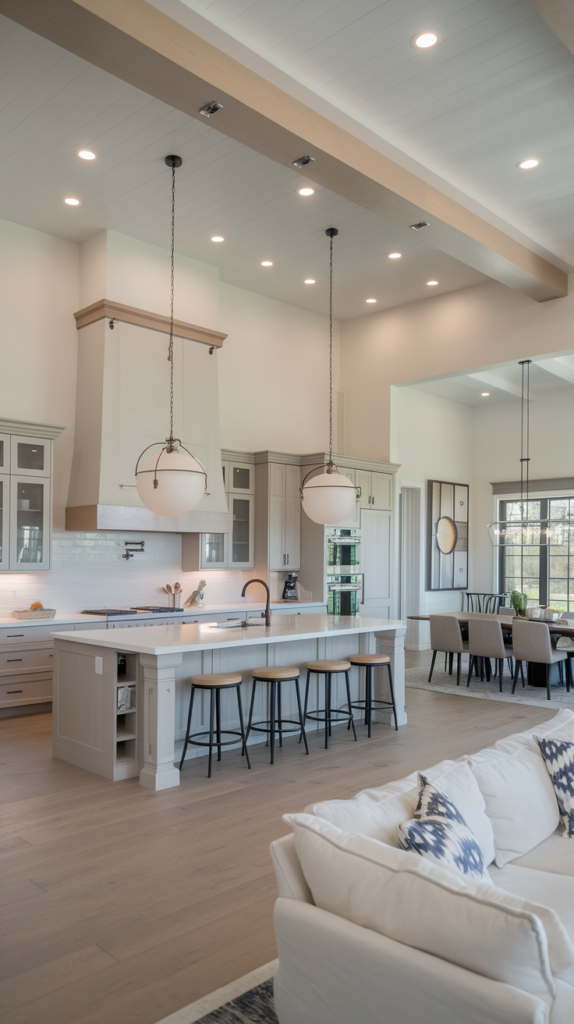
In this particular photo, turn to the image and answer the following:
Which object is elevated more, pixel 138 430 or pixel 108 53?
pixel 108 53

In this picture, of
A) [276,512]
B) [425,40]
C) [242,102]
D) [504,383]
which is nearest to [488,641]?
[276,512]

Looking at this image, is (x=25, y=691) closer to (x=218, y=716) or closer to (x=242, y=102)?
(x=218, y=716)

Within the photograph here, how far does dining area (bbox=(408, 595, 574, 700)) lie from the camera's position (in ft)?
24.9

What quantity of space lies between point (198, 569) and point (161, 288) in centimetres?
294

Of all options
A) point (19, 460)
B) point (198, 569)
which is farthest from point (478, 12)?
point (198, 569)

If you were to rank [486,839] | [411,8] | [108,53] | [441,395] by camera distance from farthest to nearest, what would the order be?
[441,395] → [411,8] → [108,53] → [486,839]

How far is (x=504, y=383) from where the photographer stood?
34.6 ft

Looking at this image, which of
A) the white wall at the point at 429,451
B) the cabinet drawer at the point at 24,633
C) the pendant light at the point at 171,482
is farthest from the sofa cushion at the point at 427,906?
the white wall at the point at 429,451

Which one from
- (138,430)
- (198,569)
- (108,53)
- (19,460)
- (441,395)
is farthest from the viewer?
(441,395)

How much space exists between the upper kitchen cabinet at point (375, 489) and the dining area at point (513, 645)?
5.33 feet

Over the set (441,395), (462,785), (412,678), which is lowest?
(412,678)

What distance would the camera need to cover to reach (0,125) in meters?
5.23

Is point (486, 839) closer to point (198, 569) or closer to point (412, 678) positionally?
point (198, 569)

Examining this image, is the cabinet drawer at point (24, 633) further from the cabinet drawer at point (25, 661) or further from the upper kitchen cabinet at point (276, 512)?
the upper kitchen cabinet at point (276, 512)
